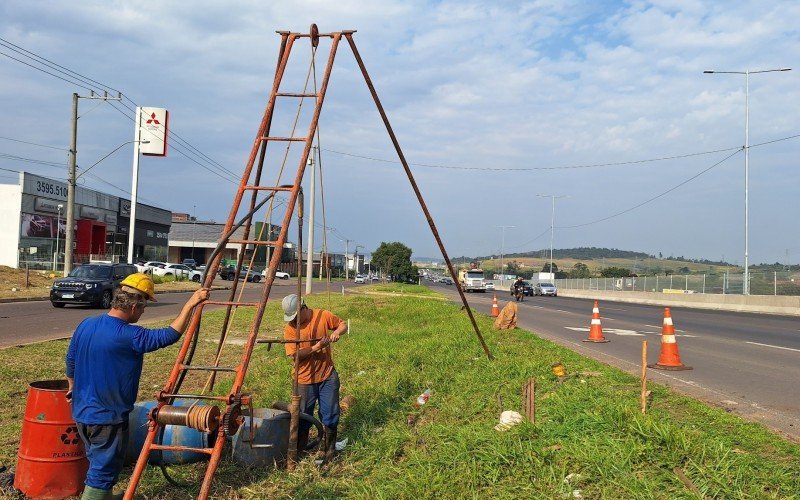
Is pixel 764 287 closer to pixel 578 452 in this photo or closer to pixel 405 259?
pixel 578 452

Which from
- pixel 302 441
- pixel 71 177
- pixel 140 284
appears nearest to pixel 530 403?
pixel 302 441

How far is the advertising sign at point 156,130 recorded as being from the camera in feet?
173

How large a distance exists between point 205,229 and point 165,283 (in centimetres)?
5727

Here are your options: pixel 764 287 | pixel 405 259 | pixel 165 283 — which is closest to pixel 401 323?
pixel 764 287

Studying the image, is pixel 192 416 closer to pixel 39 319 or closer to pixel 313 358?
pixel 313 358

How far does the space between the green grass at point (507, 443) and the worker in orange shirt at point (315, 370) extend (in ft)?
1.21

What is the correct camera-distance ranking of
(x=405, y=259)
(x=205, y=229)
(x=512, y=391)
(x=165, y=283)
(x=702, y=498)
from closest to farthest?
(x=702, y=498) → (x=512, y=391) → (x=165, y=283) → (x=205, y=229) → (x=405, y=259)

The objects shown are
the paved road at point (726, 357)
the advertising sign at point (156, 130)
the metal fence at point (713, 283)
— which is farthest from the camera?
the advertising sign at point (156, 130)

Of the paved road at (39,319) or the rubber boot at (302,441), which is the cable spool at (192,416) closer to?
the rubber boot at (302,441)

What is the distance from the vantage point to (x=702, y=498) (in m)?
4.16

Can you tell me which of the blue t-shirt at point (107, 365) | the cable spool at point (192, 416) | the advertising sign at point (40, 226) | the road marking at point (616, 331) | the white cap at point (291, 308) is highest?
the advertising sign at point (40, 226)

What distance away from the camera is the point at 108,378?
168 inches

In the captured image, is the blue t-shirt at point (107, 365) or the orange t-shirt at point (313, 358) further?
the orange t-shirt at point (313, 358)

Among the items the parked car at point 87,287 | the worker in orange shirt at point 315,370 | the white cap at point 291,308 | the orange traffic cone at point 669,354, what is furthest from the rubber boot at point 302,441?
the parked car at point 87,287
